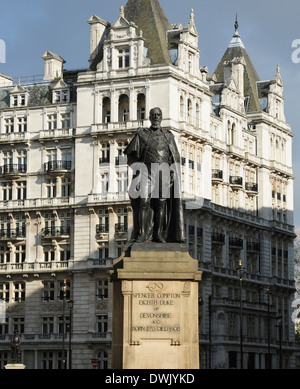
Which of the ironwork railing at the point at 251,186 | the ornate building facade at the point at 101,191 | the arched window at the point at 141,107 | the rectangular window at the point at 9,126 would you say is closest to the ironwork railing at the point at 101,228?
the ornate building facade at the point at 101,191

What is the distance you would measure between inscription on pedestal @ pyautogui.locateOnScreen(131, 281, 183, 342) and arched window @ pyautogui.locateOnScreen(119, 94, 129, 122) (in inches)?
2520

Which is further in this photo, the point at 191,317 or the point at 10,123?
the point at 10,123

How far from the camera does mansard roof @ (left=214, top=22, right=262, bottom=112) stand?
111 metres

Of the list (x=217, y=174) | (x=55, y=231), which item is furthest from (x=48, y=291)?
(x=217, y=174)

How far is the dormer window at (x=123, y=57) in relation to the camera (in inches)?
3622

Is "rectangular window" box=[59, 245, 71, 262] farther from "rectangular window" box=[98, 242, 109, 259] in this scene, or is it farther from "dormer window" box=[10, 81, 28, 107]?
"dormer window" box=[10, 81, 28, 107]

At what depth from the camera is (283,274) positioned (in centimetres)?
11056

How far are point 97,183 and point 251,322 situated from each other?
A: 2128 centimetres

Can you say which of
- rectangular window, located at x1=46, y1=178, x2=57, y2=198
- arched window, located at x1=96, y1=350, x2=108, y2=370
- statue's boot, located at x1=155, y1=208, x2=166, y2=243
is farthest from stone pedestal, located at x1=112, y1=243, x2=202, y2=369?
rectangular window, located at x1=46, y1=178, x2=57, y2=198

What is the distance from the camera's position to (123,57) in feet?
303

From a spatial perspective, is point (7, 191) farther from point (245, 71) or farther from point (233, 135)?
point (245, 71)
